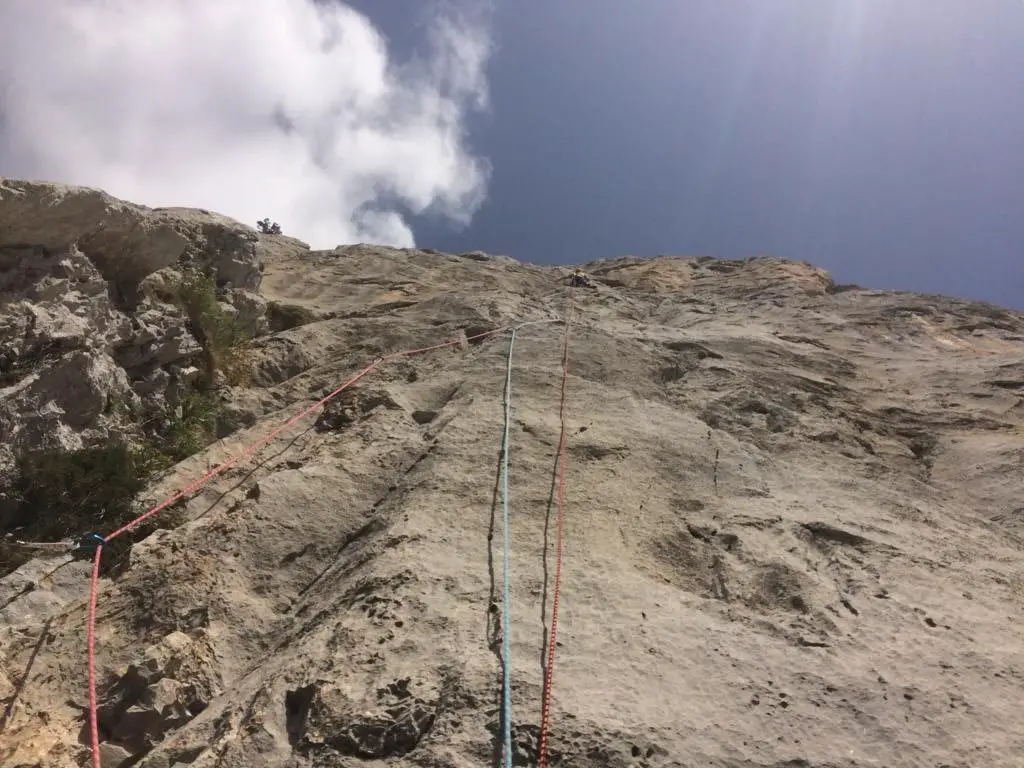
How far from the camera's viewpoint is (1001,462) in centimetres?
636

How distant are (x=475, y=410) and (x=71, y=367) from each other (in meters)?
3.52

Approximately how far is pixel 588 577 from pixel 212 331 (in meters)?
5.48

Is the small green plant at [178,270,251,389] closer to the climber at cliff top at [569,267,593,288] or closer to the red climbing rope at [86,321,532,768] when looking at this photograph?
the red climbing rope at [86,321,532,768]

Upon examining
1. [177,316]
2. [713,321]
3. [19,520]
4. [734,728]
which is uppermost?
[713,321]

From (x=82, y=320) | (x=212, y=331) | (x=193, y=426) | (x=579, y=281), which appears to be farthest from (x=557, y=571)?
(x=579, y=281)

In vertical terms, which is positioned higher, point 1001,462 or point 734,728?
point 1001,462

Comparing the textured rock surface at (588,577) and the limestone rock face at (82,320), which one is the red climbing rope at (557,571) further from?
the limestone rock face at (82,320)

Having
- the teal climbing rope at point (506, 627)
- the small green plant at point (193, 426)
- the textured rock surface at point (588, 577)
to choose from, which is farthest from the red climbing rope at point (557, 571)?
the small green plant at point (193, 426)

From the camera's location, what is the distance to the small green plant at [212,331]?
25.6ft

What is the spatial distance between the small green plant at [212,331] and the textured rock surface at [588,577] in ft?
0.93

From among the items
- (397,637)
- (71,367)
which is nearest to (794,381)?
(397,637)

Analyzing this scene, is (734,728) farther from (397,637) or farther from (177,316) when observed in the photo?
(177,316)

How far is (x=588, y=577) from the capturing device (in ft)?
14.9

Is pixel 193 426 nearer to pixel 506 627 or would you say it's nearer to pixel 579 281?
pixel 506 627
